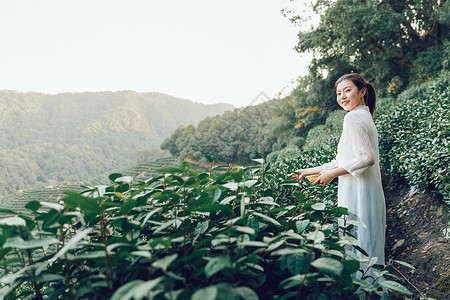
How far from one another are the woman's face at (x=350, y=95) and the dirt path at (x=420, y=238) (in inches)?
50.2

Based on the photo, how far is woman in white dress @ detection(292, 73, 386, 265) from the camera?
5.53 ft

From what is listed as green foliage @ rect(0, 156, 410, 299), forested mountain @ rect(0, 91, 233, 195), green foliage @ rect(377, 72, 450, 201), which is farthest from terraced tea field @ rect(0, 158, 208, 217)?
green foliage @ rect(0, 156, 410, 299)

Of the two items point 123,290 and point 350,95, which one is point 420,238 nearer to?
point 350,95

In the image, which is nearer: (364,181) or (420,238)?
(364,181)

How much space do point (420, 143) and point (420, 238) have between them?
110 centimetres

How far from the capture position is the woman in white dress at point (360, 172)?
1685mm

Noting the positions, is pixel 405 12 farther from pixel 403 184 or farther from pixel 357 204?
pixel 357 204

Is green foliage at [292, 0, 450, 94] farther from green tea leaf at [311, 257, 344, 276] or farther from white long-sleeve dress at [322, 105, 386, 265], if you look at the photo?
green tea leaf at [311, 257, 344, 276]

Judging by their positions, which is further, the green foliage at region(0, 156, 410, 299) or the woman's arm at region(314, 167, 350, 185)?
the woman's arm at region(314, 167, 350, 185)

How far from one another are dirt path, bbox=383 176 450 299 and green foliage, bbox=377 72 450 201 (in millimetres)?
241

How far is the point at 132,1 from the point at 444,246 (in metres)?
101

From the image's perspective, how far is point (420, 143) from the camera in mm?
3250

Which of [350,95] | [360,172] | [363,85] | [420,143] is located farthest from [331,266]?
[420,143]

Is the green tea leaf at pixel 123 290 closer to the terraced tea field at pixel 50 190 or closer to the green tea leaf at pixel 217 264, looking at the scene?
the green tea leaf at pixel 217 264
